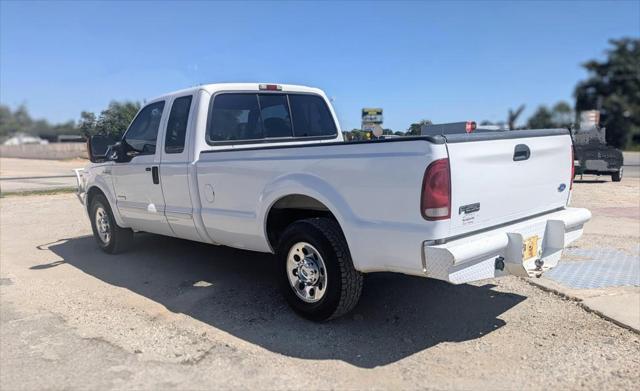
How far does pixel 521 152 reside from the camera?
153 inches

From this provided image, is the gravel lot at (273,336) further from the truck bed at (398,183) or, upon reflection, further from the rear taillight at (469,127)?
the rear taillight at (469,127)

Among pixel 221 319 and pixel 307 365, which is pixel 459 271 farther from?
pixel 221 319

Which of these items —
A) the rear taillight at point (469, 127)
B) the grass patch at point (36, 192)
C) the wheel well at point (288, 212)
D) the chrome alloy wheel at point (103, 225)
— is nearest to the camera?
the wheel well at point (288, 212)

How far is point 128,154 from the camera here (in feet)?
19.9

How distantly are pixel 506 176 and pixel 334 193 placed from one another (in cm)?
128

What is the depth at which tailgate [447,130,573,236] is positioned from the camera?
341cm

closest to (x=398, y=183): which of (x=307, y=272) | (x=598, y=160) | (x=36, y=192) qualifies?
(x=307, y=272)

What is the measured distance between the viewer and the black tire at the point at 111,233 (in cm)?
684

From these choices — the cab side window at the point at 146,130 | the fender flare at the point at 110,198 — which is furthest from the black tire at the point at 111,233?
the cab side window at the point at 146,130

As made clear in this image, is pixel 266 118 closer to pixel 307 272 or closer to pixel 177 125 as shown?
pixel 177 125

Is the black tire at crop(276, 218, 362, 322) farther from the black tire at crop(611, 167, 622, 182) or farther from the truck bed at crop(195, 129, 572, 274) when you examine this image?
the black tire at crop(611, 167, 622, 182)

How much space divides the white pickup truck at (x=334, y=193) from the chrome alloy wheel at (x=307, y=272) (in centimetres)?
1

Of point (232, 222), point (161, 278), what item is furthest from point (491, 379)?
point (161, 278)

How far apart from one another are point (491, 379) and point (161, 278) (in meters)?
3.88
